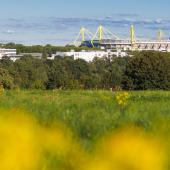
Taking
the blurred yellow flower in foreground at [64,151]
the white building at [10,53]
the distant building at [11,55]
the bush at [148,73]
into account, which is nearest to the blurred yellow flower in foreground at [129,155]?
the blurred yellow flower in foreground at [64,151]

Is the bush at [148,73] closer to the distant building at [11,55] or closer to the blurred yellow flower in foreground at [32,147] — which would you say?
the blurred yellow flower in foreground at [32,147]

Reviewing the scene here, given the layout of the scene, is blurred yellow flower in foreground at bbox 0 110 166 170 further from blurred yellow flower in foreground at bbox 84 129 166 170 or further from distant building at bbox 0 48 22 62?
distant building at bbox 0 48 22 62

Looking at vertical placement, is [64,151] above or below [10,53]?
above

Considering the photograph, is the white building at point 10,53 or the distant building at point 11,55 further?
the white building at point 10,53

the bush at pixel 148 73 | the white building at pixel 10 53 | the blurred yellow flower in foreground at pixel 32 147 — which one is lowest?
the white building at pixel 10 53

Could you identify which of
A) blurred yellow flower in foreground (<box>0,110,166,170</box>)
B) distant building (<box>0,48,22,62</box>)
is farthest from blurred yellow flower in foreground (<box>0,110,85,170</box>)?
distant building (<box>0,48,22,62</box>)

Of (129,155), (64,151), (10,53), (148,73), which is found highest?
(129,155)

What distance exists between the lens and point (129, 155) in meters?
2.41

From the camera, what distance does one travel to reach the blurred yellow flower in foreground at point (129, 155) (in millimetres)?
2412

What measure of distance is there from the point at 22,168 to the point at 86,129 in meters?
2.04

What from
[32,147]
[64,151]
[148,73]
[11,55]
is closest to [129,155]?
[32,147]

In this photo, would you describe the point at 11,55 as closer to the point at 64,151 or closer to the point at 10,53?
the point at 10,53

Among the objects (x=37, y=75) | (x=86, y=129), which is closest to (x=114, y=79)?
(x=37, y=75)

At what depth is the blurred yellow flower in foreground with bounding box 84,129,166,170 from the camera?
2412 mm
